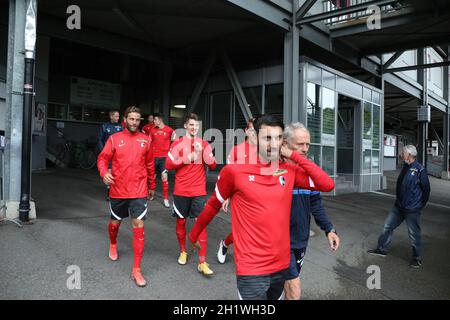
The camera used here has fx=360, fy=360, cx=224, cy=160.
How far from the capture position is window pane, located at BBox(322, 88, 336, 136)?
1186 cm

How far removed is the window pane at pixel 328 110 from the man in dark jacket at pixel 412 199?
20.4 feet

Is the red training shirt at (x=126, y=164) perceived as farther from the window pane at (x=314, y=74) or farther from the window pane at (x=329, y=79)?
the window pane at (x=329, y=79)

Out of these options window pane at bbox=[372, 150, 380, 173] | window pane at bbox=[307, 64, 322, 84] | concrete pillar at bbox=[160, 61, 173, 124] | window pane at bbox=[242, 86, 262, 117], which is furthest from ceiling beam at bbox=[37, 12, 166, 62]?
window pane at bbox=[372, 150, 380, 173]

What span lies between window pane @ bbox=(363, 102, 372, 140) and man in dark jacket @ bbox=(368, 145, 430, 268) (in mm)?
8882

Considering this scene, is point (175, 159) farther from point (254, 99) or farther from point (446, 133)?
point (446, 133)

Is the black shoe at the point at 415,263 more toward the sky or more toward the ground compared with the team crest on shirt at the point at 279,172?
more toward the ground

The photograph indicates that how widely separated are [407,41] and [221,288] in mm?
11534

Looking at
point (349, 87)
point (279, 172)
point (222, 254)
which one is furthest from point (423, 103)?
point (279, 172)

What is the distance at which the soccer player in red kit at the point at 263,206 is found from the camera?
2.39 m

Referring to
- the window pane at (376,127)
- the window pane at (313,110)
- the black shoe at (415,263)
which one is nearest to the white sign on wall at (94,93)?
the window pane at (313,110)

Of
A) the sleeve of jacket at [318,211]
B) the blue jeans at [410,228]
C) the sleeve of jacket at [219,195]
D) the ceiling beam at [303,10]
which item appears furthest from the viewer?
the ceiling beam at [303,10]

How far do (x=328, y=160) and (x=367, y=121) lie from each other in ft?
11.8

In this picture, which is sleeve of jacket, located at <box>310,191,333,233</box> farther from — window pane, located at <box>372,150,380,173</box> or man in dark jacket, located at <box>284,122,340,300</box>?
window pane, located at <box>372,150,380,173</box>

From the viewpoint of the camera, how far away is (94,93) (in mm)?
17141
